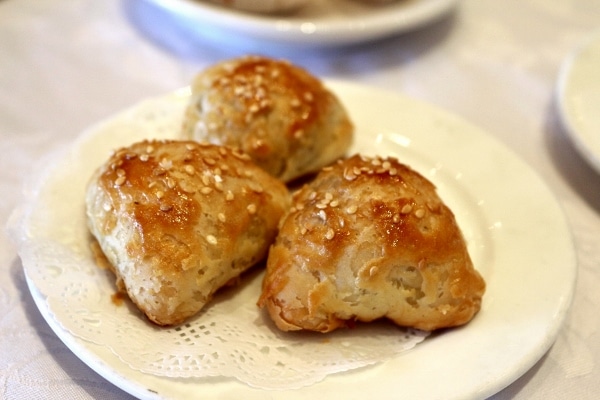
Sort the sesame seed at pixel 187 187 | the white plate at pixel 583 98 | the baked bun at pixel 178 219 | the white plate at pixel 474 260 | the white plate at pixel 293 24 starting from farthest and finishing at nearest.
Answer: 1. the white plate at pixel 293 24
2. the white plate at pixel 583 98
3. the sesame seed at pixel 187 187
4. the baked bun at pixel 178 219
5. the white plate at pixel 474 260

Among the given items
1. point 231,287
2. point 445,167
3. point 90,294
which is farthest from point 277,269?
point 445,167

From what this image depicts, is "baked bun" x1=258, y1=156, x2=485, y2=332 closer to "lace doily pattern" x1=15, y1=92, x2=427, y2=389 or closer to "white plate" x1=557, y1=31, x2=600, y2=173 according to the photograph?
"lace doily pattern" x1=15, y1=92, x2=427, y2=389

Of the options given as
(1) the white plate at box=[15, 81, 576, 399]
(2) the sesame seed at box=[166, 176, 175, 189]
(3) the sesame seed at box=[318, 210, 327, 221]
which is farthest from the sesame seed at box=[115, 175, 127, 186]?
(3) the sesame seed at box=[318, 210, 327, 221]

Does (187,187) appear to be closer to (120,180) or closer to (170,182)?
(170,182)

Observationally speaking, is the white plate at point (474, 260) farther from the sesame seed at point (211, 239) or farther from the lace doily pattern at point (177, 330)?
the sesame seed at point (211, 239)

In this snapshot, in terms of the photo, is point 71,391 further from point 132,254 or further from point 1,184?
point 1,184

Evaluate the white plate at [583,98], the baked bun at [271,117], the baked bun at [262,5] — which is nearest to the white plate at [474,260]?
the baked bun at [271,117]

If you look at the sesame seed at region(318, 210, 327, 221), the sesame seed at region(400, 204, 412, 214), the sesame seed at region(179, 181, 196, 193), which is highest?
the sesame seed at region(179, 181, 196, 193)
